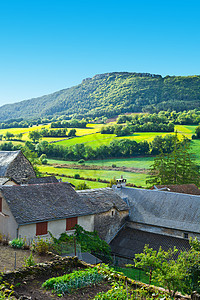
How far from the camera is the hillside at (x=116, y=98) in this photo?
145125mm

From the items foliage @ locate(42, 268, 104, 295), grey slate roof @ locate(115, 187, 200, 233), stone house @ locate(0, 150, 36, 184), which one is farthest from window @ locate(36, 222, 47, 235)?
stone house @ locate(0, 150, 36, 184)

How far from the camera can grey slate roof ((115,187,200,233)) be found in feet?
98.3

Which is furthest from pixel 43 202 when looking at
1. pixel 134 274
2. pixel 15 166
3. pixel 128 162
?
pixel 128 162

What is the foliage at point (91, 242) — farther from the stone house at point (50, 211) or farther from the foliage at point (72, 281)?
the foliage at point (72, 281)

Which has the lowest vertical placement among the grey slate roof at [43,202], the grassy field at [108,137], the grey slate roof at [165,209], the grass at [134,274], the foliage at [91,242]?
the grass at [134,274]

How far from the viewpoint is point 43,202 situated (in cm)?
2734

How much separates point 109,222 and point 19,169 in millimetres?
23816

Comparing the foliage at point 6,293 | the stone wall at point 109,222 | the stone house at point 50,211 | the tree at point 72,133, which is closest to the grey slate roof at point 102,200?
the stone house at point 50,211

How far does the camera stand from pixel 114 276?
1321 centimetres

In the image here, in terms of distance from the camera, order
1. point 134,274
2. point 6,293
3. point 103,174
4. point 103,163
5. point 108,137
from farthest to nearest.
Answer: point 108,137, point 103,163, point 103,174, point 134,274, point 6,293

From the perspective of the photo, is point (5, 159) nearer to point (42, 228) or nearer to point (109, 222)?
point (109, 222)

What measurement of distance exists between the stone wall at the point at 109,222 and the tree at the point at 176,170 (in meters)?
30.5

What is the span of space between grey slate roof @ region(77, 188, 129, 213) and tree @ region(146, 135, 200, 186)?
97.5 ft

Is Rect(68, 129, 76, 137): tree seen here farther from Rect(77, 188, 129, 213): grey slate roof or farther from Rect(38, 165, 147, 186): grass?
Rect(77, 188, 129, 213): grey slate roof
